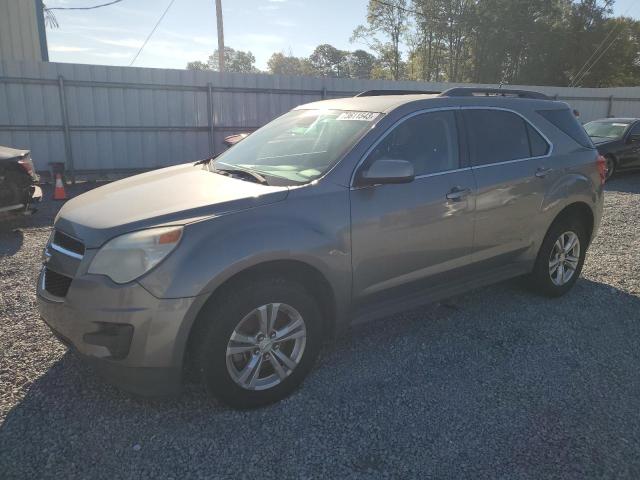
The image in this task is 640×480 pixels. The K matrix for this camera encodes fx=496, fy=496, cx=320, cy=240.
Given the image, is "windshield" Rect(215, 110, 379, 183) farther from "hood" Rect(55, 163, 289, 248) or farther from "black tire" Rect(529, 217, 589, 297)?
"black tire" Rect(529, 217, 589, 297)

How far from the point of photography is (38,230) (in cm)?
686

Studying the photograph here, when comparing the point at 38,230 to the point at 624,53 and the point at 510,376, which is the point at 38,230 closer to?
the point at 510,376

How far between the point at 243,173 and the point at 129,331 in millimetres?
1351

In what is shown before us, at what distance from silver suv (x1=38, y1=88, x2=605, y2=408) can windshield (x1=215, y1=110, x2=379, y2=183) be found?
0.02 metres

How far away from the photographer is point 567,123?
15.2 ft

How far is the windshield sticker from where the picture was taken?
3.43 metres

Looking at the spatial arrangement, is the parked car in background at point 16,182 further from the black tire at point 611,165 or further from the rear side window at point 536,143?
the black tire at point 611,165

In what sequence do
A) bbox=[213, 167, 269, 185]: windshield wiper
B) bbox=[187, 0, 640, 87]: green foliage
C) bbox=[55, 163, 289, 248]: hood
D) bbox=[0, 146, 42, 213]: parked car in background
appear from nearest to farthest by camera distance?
bbox=[55, 163, 289, 248]: hood
bbox=[213, 167, 269, 185]: windshield wiper
bbox=[0, 146, 42, 213]: parked car in background
bbox=[187, 0, 640, 87]: green foliage

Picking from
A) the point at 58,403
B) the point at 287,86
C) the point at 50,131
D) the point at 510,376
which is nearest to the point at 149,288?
the point at 58,403

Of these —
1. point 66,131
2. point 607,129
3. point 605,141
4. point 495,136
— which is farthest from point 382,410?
point 607,129

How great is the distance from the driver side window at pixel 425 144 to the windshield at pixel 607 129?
1105 cm

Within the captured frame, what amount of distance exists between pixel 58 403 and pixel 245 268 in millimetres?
1396

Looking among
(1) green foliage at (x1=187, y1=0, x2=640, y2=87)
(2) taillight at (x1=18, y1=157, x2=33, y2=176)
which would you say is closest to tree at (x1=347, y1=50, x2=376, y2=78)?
(1) green foliage at (x1=187, y1=0, x2=640, y2=87)

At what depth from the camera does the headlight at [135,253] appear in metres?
2.51
